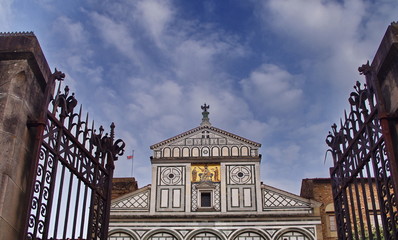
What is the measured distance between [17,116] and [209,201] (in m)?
19.6

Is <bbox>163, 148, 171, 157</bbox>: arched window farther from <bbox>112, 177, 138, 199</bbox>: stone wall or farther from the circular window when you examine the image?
<bbox>112, 177, 138, 199</bbox>: stone wall

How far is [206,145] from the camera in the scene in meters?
25.5

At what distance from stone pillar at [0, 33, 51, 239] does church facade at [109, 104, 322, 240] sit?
18326 millimetres

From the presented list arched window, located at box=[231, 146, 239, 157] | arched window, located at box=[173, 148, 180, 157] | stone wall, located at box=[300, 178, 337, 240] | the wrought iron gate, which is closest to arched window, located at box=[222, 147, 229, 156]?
arched window, located at box=[231, 146, 239, 157]

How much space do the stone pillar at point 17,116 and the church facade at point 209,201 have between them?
18326mm

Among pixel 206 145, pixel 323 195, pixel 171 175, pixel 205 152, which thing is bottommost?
pixel 323 195

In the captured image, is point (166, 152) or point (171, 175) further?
point (166, 152)

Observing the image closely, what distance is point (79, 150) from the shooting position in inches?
249

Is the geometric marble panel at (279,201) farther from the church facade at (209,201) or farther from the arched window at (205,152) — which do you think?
the arched window at (205,152)

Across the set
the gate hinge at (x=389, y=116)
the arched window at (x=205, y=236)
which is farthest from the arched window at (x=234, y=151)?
the gate hinge at (x=389, y=116)

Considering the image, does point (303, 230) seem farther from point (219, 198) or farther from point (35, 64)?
point (35, 64)

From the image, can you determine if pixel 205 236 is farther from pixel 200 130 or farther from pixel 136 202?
pixel 200 130

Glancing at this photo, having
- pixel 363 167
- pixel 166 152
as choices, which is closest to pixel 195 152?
pixel 166 152

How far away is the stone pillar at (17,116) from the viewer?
4.63 m
